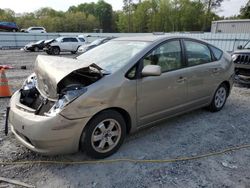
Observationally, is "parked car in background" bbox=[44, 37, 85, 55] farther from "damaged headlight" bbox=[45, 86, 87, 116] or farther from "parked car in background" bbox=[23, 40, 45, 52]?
"damaged headlight" bbox=[45, 86, 87, 116]

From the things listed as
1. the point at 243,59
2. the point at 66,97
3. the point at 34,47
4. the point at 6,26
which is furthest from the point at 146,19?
the point at 66,97

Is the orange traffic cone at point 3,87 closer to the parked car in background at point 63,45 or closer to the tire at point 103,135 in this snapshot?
the tire at point 103,135

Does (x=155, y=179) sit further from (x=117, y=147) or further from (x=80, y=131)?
(x=80, y=131)

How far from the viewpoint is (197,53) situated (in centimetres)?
436

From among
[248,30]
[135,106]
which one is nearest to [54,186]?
[135,106]

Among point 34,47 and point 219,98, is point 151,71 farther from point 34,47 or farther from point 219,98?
point 34,47

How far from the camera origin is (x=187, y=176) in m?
2.86

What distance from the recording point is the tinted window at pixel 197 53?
416 centimetres

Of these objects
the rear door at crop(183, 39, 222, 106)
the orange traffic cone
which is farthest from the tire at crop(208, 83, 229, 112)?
the orange traffic cone

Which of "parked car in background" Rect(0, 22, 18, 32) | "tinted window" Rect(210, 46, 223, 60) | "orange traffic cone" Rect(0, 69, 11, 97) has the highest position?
"parked car in background" Rect(0, 22, 18, 32)

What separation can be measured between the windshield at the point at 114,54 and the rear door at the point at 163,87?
247 mm

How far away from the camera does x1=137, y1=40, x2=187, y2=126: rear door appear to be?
11.3 ft

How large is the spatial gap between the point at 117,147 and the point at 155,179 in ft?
2.41

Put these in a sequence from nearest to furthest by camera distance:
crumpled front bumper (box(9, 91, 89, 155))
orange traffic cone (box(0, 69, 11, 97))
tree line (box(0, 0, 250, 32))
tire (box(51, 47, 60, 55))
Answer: crumpled front bumper (box(9, 91, 89, 155)) < orange traffic cone (box(0, 69, 11, 97)) < tire (box(51, 47, 60, 55)) < tree line (box(0, 0, 250, 32))
